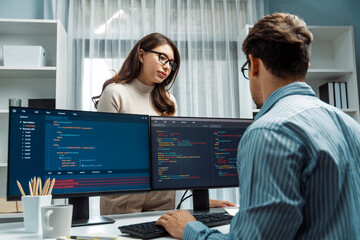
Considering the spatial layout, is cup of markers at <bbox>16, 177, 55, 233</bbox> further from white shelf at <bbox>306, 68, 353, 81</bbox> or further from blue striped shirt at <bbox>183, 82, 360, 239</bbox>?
white shelf at <bbox>306, 68, 353, 81</bbox>

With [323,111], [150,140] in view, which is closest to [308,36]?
[323,111]

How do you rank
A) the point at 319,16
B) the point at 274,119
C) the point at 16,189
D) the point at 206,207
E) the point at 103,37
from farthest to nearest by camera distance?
the point at 319,16 → the point at 103,37 → the point at 206,207 → the point at 16,189 → the point at 274,119

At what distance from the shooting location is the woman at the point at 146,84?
1711 mm

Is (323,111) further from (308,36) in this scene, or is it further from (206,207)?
(206,207)

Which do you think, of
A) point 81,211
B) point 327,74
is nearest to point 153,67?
point 81,211

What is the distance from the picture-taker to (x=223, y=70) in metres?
3.43

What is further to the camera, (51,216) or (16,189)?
(16,189)

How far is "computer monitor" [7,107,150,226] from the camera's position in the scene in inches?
45.1

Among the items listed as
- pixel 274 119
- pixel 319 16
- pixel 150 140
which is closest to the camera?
pixel 274 119

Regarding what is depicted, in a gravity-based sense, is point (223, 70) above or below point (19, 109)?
above

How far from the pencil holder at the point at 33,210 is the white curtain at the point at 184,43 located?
2165 millimetres

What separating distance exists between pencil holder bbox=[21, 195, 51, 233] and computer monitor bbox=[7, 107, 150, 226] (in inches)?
3.4

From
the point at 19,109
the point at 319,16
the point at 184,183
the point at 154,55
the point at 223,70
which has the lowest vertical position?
the point at 184,183

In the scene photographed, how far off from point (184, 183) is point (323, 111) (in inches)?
29.9
